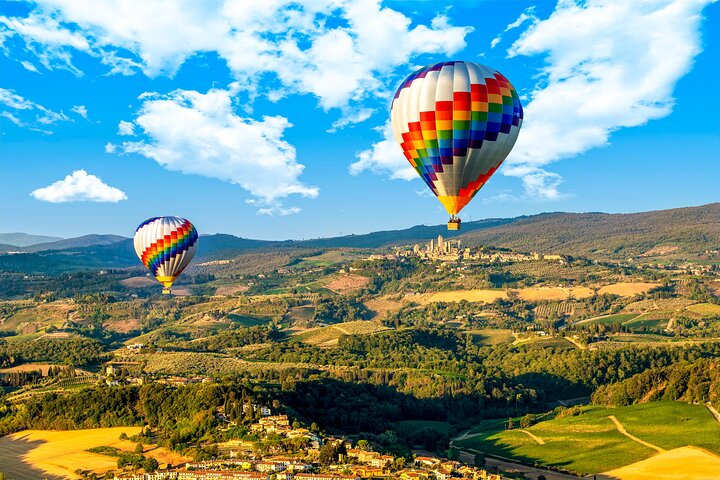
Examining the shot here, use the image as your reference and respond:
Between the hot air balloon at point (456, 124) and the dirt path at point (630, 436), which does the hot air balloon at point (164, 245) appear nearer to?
the hot air balloon at point (456, 124)

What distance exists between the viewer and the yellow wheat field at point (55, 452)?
64938mm

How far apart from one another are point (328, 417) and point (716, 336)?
3203 inches

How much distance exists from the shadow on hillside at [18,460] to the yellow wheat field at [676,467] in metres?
39.6

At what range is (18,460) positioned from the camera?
69.4 metres

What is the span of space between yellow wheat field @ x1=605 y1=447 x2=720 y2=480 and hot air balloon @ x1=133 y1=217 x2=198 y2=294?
4652 cm

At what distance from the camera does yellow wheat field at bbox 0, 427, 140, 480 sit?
64938 millimetres

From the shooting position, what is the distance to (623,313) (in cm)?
17288

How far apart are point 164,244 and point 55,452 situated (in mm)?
26581

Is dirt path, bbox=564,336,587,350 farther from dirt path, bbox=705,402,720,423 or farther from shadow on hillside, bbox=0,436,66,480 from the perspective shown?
shadow on hillside, bbox=0,436,66,480

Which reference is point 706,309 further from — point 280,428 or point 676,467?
point 280,428

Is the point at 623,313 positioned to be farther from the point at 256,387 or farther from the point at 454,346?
the point at 256,387

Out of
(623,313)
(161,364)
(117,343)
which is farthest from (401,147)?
(623,313)

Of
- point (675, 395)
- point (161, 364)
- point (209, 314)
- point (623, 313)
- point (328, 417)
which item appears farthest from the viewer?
point (209, 314)

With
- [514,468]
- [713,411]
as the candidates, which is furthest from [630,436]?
[514,468]
